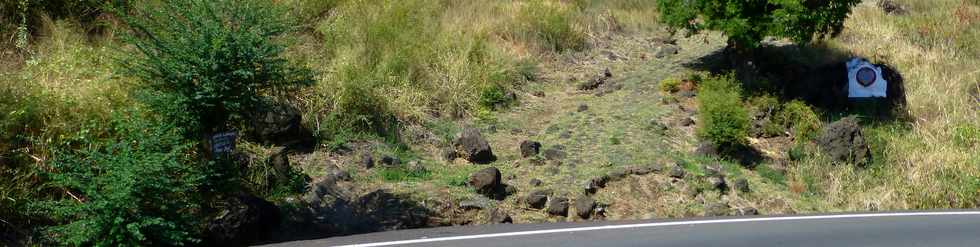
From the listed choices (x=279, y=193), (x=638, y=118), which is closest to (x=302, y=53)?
(x=279, y=193)

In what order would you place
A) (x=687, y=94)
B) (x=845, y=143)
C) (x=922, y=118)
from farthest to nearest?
(x=922, y=118)
(x=687, y=94)
(x=845, y=143)

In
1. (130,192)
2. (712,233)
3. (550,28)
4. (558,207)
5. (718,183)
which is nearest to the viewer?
(130,192)

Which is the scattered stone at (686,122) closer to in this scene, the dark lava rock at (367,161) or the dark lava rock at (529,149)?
the dark lava rock at (529,149)

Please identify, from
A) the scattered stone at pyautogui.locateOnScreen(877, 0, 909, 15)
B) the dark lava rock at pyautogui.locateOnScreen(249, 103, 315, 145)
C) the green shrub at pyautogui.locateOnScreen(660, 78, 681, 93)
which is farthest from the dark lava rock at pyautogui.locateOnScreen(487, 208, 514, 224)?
the scattered stone at pyautogui.locateOnScreen(877, 0, 909, 15)

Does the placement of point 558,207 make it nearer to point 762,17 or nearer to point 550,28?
point 762,17

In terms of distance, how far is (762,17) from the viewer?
15211 mm

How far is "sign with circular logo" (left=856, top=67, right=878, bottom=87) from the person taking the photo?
1667cm

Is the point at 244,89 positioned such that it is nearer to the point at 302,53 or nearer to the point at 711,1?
the point at 302,53

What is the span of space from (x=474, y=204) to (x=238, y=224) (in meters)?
3.22

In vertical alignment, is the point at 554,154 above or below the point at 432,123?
below

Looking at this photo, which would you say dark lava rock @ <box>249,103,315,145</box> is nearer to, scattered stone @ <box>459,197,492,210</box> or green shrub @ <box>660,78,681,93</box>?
scattered stone @ <box>459,197,492,210</box>

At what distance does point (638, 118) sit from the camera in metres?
14.7

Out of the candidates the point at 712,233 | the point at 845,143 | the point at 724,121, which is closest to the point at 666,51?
the point at 845,143

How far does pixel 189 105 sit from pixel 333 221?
2.04 metres
